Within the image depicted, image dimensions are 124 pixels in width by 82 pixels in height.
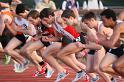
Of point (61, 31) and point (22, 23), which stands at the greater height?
point (61, 31)

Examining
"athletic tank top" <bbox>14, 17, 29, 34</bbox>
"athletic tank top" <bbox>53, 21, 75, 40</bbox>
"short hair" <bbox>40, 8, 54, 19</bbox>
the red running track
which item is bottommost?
the red running track

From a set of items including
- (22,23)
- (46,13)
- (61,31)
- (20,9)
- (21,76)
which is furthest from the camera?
(21,76)

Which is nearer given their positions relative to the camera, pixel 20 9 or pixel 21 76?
pixel 20 9

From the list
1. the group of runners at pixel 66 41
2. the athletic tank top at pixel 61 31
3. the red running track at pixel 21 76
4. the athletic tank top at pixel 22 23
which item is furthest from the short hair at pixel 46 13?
the red running track at pixel 21 76

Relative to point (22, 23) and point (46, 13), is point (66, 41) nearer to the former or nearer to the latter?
point (46, 13)

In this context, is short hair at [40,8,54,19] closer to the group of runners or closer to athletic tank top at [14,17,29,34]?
the group of runners

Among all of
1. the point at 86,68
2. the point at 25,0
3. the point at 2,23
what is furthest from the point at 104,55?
the point at 25,0

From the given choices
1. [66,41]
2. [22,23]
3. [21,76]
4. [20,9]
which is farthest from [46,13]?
[21,76]

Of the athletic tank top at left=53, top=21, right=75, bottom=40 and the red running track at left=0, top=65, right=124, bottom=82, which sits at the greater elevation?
the athletic tank top at left=53, top=21, right=75, bottom=40

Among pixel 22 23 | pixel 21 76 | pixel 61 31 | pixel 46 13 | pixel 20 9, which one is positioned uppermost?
pixel 46 13

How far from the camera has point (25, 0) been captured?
2091 cm

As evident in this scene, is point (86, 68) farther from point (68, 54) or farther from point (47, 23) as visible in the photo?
point (47, 23)

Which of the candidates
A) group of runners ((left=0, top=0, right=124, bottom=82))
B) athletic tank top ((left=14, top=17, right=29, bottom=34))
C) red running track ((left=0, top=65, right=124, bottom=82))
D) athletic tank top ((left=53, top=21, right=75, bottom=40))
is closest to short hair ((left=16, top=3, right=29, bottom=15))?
group of runners ((left=0, top=0, right=124, bottom=82))

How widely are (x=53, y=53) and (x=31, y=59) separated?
54.4 inches
